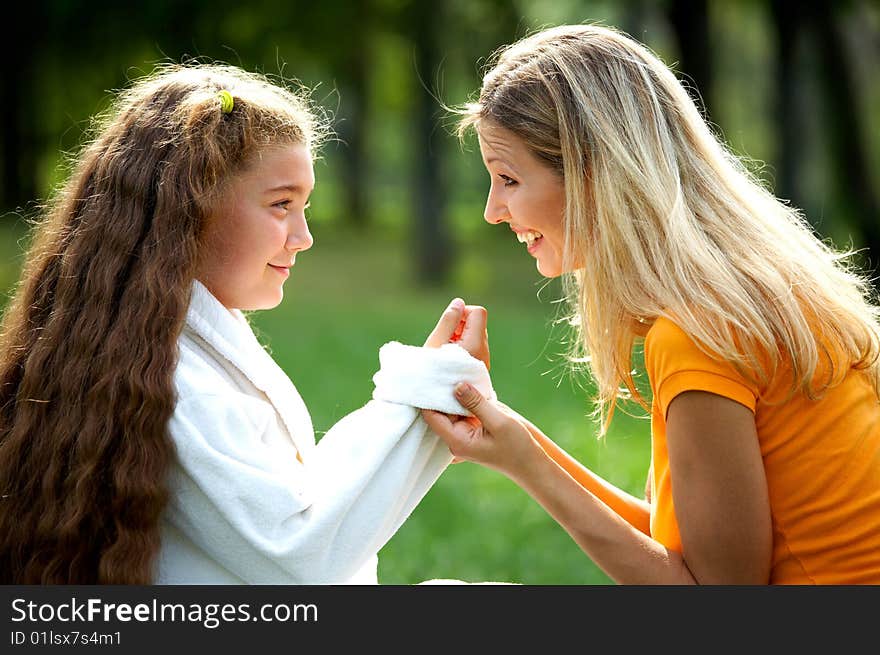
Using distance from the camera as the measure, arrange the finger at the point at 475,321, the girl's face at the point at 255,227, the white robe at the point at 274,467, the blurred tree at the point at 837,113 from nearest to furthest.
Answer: the white robe at the point at 274,467 → the girl's face at the point at 255,227 → the finger at the point at 475,321 → the blurred tree at the point at 837,113

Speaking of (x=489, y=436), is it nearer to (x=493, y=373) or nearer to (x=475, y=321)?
(x=475, y=321)

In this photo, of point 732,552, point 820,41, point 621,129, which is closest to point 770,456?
point 732,552

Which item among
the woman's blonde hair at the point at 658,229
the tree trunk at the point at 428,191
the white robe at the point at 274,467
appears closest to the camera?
the white robe at the point at 274,467

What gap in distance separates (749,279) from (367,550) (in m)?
0.98

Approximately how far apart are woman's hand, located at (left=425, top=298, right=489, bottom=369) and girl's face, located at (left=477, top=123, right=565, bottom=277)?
23 centimetres

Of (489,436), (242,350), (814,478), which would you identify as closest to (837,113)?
(814,478)

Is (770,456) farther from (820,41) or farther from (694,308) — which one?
(820,41)

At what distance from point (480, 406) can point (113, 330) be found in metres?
0.78

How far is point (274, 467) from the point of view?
2381 mm

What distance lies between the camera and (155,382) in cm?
235

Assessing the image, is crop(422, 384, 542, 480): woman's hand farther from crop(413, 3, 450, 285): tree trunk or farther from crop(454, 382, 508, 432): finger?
crop(413, 3, 450, 285): tree trunk

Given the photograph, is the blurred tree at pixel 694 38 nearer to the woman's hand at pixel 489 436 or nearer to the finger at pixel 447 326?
the finger at pixel 447 326

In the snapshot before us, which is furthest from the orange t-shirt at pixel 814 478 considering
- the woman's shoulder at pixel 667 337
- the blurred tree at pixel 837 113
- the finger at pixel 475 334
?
the blurred tree at pixel 837 113

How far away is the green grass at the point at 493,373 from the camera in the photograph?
545 centimetres
